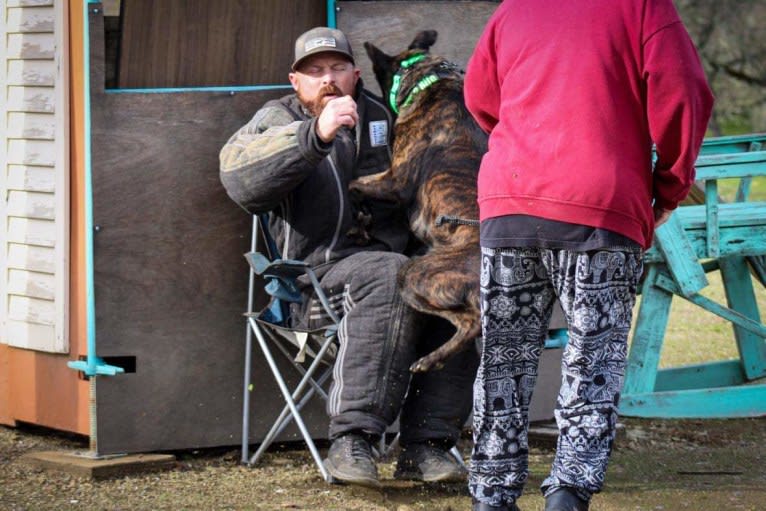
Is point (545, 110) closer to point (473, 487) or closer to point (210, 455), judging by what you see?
point (473, 487)

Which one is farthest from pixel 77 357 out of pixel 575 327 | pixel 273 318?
pixel 575 327

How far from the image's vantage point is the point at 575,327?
11.0ft

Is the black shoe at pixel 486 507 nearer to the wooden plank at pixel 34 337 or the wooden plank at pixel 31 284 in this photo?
the wooden plank at pixel 34 337

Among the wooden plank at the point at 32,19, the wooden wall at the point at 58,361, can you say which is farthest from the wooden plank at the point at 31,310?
the wooden plank at the point at 32,19

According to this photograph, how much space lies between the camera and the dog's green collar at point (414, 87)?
4559 mm

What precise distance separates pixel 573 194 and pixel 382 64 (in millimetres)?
1731

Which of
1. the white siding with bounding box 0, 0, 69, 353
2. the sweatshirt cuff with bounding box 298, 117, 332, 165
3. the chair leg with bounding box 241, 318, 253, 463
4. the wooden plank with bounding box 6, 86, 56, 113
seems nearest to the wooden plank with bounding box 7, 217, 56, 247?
the white siding with bounding box 0, 0, 69, 353

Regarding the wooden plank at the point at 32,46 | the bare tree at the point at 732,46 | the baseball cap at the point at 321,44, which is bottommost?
the wooden plank at the point at 32,46

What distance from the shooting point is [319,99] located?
15.1 feet

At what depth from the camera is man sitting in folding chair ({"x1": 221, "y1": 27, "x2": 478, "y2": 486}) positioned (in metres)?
4.16

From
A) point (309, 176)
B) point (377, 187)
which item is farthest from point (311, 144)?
point (377, 187)

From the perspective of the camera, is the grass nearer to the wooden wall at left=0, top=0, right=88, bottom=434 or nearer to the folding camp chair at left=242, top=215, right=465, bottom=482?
the folding camp chair at left=242, top=215, right=465, bottom=482

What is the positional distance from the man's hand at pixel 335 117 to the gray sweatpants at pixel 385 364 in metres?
0.51

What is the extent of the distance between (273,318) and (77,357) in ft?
2.90
